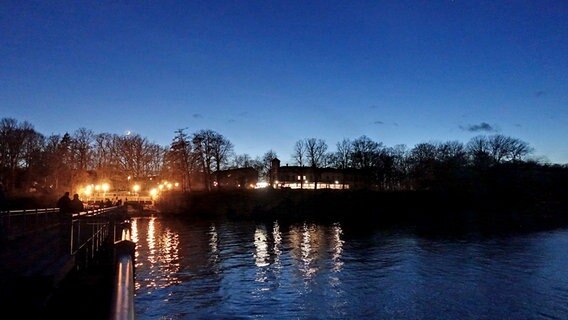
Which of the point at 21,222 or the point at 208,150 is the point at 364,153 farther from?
the point at 21,222

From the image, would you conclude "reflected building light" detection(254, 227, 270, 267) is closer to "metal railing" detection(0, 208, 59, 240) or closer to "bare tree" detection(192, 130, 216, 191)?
"metal railing" detection(0, 208, 59, 240)

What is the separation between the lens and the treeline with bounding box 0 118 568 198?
104188 millimetres

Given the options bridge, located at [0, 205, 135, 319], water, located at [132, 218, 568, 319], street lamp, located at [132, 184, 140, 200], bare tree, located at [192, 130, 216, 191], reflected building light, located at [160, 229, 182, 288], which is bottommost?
water, located at [132, 218, 568, 319]

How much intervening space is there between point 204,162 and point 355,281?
100873mm

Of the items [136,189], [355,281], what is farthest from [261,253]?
[136,189]

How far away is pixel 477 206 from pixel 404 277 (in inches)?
4049

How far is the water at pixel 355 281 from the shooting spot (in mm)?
19016

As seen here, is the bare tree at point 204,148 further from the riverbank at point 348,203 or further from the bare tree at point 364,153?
the bare tree at point 364,153

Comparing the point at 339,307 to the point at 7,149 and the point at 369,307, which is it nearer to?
the point at 369,307

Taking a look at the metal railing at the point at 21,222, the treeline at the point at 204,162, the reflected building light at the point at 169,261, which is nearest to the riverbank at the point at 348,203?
the treeline at the point at 204,162

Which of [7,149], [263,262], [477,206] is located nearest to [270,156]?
[477,206]

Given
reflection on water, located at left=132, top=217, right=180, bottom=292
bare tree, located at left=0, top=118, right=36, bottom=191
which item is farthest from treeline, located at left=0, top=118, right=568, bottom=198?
reflection on water, located at left=132, top=217, right=180, bottom=292

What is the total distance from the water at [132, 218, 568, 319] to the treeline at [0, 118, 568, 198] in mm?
77096

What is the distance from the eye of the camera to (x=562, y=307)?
19.6 m
